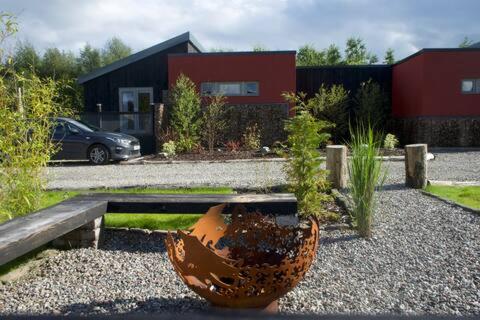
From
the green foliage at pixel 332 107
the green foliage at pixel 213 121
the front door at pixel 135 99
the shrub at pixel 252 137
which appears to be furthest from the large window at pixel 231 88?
the front door at pixel 135 99

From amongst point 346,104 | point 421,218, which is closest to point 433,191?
point 421,218

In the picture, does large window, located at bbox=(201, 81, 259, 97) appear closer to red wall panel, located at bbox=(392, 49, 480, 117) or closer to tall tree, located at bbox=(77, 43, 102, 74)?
red wall panel, located at bbox=(392, 49, 480, 117)

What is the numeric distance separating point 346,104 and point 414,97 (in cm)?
249

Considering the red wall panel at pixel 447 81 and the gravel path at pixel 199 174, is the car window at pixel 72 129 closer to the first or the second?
the gravel path at pixel 199 174

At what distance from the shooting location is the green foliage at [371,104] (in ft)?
63.3

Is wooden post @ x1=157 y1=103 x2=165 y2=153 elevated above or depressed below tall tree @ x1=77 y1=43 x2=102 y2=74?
below

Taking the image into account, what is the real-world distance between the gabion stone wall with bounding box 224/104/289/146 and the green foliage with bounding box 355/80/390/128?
3.35 m

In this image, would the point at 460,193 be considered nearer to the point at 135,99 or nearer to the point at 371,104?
Result: the point at 371,104

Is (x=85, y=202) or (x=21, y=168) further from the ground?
(x=21, y=168)

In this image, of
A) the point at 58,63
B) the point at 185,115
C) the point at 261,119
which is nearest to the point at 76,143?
the point at 185,115

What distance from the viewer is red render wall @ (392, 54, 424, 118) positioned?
1778 centimetres

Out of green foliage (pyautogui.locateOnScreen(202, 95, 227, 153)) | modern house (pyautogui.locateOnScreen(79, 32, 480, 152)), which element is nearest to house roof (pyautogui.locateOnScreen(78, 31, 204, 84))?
modern house (pyautogui.locateOnScreen(79, 32, 480, 152))

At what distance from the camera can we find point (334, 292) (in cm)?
361

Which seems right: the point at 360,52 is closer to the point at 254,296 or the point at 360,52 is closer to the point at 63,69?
the point at 63,69
